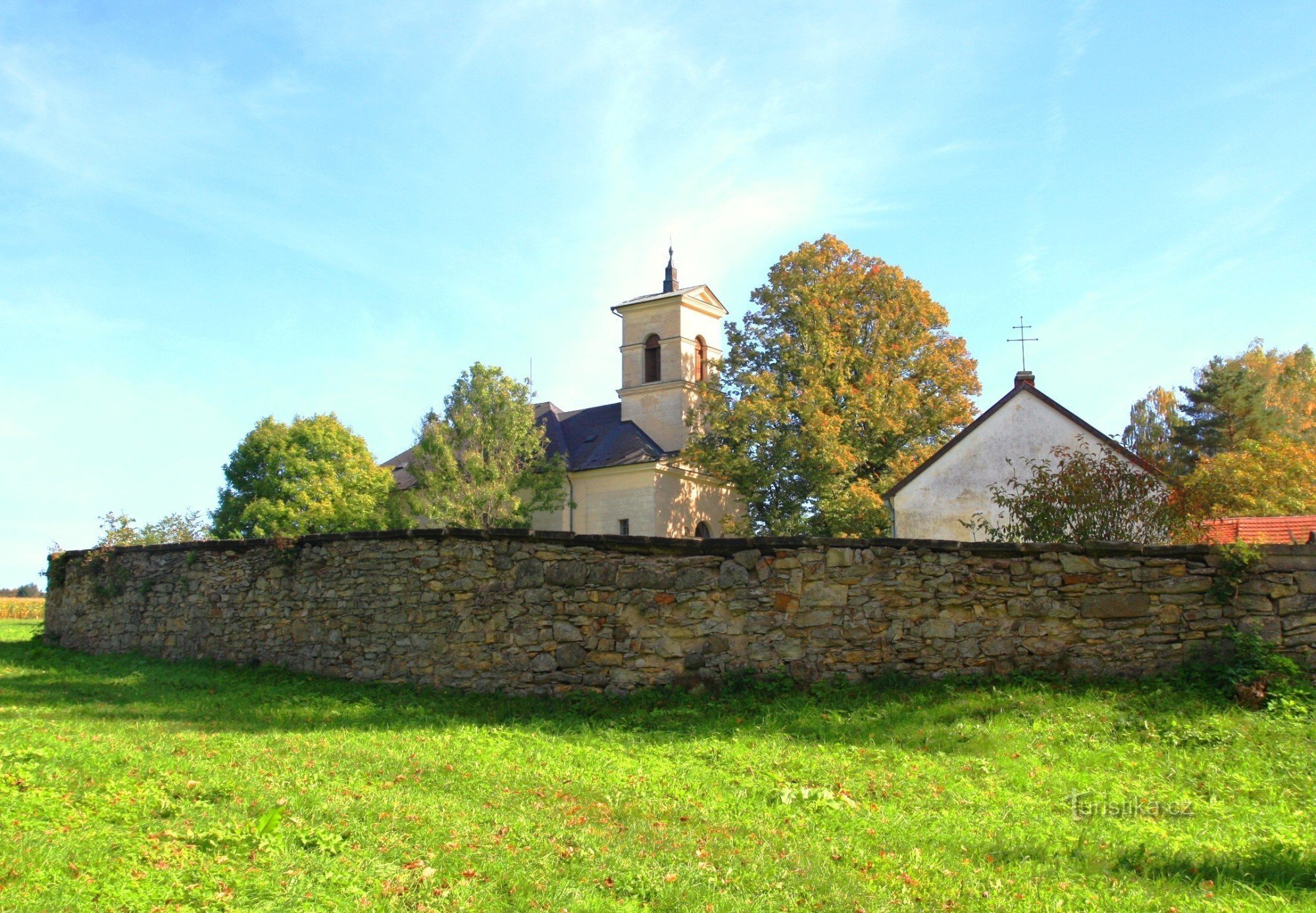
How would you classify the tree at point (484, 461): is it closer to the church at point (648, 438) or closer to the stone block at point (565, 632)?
the church at point (648, 438)

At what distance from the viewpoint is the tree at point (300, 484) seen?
39.2 metres

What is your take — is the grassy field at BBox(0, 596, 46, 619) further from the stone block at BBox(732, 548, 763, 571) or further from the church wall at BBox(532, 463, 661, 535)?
the stone block at BBox(732, 548, 763, 571)

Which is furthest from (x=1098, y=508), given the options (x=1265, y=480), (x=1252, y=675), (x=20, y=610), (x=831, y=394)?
(x=20, y=610)

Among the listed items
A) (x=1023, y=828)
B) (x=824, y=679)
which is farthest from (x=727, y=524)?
(x=1023, y=828)

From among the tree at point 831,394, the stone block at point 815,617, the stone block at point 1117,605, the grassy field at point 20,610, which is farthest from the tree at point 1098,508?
the grassy field at point 20,610

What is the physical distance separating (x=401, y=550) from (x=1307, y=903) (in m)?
9.23

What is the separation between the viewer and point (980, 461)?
20.9m

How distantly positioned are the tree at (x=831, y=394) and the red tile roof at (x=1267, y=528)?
43.1 ft

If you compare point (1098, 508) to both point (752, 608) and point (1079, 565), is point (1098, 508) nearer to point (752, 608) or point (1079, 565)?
point (1079, 565)

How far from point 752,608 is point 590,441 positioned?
31765 mm

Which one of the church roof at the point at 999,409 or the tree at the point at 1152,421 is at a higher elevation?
the tree at the point at 1152,421

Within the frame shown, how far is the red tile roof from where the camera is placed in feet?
50.2

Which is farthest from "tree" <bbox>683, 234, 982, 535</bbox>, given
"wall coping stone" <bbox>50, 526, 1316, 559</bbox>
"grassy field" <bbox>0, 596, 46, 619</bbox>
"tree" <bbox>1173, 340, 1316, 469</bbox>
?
"grassy field" <bbox>0, 596, 46, 619</bbox>

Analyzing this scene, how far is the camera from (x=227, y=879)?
5.04 m
